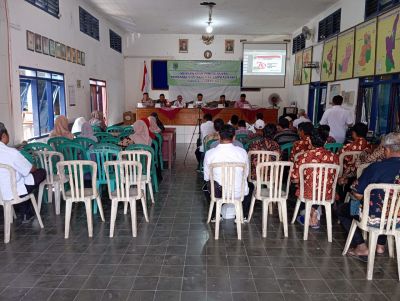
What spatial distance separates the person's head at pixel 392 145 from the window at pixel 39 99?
4.81m

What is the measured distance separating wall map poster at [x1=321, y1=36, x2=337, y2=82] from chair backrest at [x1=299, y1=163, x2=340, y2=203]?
184 inches

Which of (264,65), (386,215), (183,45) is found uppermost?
(183,45)

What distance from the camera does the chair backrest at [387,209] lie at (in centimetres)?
232

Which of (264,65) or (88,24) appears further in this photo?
(264,65)

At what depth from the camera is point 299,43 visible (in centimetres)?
977

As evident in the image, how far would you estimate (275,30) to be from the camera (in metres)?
10.2

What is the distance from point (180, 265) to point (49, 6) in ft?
17.0

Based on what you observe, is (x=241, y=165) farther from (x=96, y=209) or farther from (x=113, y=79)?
(x=113, y=79)

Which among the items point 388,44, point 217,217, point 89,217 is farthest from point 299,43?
point 89,217

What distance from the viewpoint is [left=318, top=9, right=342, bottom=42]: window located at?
6.94 meters

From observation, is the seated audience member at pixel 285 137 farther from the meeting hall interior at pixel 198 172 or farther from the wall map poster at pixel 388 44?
the wall map poster at pixel 388 44

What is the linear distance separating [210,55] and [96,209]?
842 cm

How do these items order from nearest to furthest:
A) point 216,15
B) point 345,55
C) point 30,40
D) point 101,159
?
point 101,159, point 30,40, point 345,55, point 216,15

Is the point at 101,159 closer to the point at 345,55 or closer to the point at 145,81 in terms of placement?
the point at 345,55
